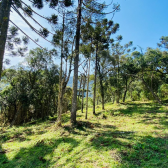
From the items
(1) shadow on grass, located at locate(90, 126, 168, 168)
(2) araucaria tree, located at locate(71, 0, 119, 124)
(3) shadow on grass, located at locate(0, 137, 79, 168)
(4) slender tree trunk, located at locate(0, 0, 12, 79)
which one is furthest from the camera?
(2) araucaria tree, located at locate(71, 0, 119, 124)

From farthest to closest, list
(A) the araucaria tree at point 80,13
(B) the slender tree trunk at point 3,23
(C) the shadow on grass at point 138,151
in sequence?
(A) the araucaria tree at point 80,13, (B) the slender tree trunk at point 3,23, (C) the shadow on grass at point 138,151

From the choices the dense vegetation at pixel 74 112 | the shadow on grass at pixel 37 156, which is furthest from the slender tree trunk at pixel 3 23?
the shadow on grass at pixel 37 156

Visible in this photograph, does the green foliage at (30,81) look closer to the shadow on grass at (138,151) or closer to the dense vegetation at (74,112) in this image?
the dense vegetation at (74,112)

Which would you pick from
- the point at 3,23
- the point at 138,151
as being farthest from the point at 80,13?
the point at 138,151

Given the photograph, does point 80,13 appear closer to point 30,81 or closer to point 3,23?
point 3,23

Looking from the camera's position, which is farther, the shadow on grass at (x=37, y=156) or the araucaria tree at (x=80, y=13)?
the araucaria tree at (x=80, y=13)

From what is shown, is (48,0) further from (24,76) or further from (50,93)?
(50,93)

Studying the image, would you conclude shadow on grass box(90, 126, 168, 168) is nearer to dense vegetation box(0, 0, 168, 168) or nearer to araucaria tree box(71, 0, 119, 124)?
dense vegetation box(0, 0, 168, 168)

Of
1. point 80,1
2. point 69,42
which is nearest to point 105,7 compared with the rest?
point 80,1

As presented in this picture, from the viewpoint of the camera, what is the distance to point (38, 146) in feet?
14.6

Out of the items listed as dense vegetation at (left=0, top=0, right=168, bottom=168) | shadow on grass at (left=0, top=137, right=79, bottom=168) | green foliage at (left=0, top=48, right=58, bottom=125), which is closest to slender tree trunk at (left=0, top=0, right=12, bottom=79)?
dense vegetation at (left=0, top=0, right=168, bottom=168)

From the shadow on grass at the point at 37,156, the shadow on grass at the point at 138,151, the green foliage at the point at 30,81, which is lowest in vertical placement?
the shadow on grass at the point at 37,156

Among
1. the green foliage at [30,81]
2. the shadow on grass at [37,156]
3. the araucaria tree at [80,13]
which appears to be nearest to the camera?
the shadow on grass at [37,156]

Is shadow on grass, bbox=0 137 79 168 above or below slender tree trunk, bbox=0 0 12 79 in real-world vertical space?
below
